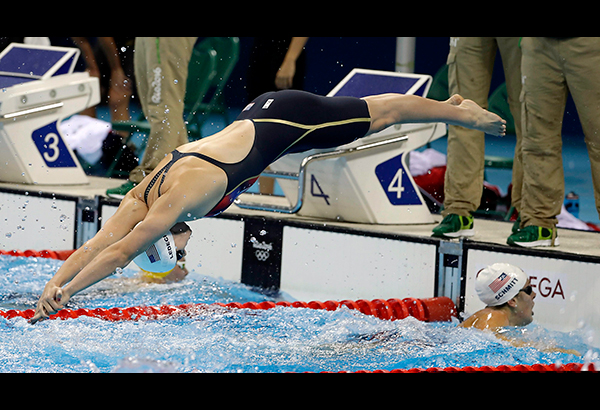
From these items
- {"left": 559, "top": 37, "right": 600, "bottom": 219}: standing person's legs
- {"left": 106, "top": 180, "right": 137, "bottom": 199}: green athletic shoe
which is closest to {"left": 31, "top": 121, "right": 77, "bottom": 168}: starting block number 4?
{"left": 106, "top": 180, "right": 137, "bottom": 199}: green athletic shoe

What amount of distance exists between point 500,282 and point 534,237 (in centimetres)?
40

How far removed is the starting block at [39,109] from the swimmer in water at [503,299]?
3.42 meters

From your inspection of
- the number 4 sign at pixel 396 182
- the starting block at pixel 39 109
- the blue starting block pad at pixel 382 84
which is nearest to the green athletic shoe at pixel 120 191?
the starting block at pixel 39 109

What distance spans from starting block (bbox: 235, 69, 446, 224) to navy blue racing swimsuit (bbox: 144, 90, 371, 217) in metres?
1.14

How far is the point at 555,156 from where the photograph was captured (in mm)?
3887

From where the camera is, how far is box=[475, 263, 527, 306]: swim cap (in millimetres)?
3686

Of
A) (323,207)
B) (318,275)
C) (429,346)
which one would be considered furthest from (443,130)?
(429,346)

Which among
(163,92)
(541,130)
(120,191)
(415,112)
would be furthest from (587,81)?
(120,191)

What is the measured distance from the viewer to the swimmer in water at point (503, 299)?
3.69m

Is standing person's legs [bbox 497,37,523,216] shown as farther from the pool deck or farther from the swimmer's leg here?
the swimmer's leg

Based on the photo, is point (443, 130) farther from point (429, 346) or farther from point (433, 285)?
point (429, 346)
